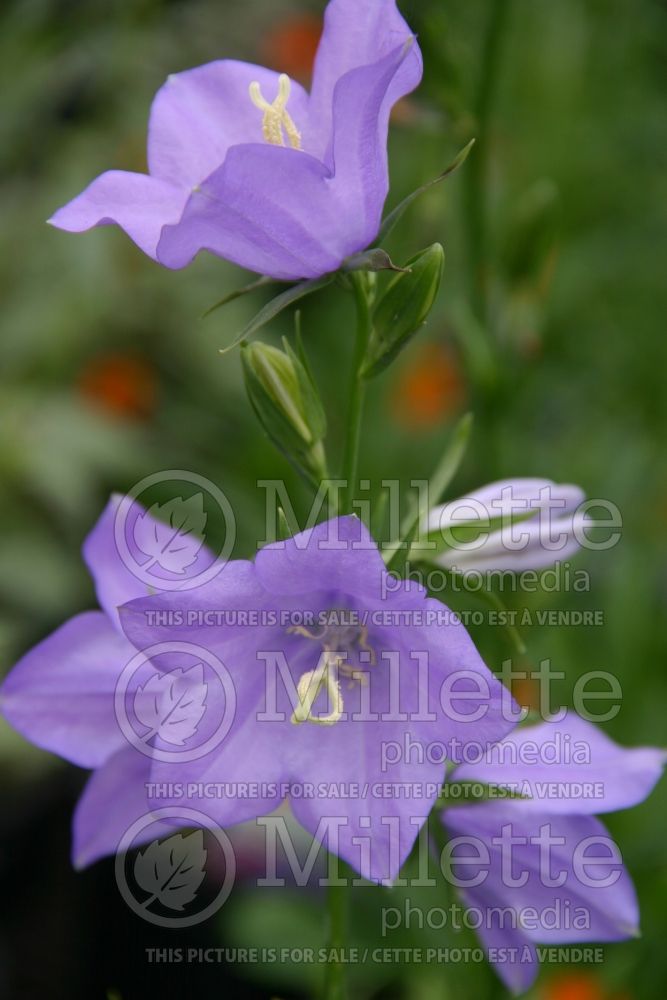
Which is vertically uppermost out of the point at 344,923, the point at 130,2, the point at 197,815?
the point at 130,2

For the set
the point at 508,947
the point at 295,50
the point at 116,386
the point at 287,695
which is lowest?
the point at 508,947

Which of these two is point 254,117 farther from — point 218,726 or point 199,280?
point 199,280

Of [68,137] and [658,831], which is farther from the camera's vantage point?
[68,137]

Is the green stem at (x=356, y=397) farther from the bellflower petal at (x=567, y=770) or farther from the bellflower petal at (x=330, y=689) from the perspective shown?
the bellflower petal at (x=567, y=770)

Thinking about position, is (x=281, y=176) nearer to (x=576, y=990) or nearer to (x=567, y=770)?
(x=567, y=770)

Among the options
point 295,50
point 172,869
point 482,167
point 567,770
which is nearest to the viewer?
point 567,770

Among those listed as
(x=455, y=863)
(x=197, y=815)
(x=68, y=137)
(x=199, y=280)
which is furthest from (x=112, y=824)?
(x=68, y=137)

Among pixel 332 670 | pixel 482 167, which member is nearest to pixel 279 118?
pixel 332 670
